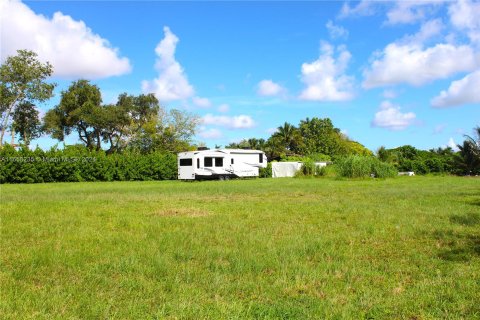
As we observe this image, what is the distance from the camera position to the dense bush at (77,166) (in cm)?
3003

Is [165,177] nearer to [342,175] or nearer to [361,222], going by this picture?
[342,175]

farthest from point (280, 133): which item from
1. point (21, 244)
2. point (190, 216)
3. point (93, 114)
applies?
point (21, 244)

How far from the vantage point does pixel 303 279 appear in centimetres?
514

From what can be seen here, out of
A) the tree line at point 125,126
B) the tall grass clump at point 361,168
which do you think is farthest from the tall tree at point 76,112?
the tall grass clump at point 361,168

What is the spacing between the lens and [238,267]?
562 centimetres

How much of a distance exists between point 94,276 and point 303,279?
2.59 metres

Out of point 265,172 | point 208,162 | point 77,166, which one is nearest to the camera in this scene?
point 77,166

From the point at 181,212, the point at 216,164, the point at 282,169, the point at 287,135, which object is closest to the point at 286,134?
the point at 287,135

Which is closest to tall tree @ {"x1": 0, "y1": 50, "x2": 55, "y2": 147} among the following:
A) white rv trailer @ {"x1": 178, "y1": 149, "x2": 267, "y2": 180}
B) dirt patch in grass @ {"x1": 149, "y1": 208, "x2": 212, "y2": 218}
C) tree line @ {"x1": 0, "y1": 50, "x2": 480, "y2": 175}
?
tree line @ {"x1": 0, "y1": 50, "x2": 480, "y2": 175}

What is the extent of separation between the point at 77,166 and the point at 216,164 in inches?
426

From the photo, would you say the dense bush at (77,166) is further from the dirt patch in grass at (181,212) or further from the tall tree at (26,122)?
the dirt patch in grass at (181,212)

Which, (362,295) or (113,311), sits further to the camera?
(362,295)

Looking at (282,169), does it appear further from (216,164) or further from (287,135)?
(287,135)

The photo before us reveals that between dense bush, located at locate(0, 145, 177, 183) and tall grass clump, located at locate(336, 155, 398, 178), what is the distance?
14.9 metres
